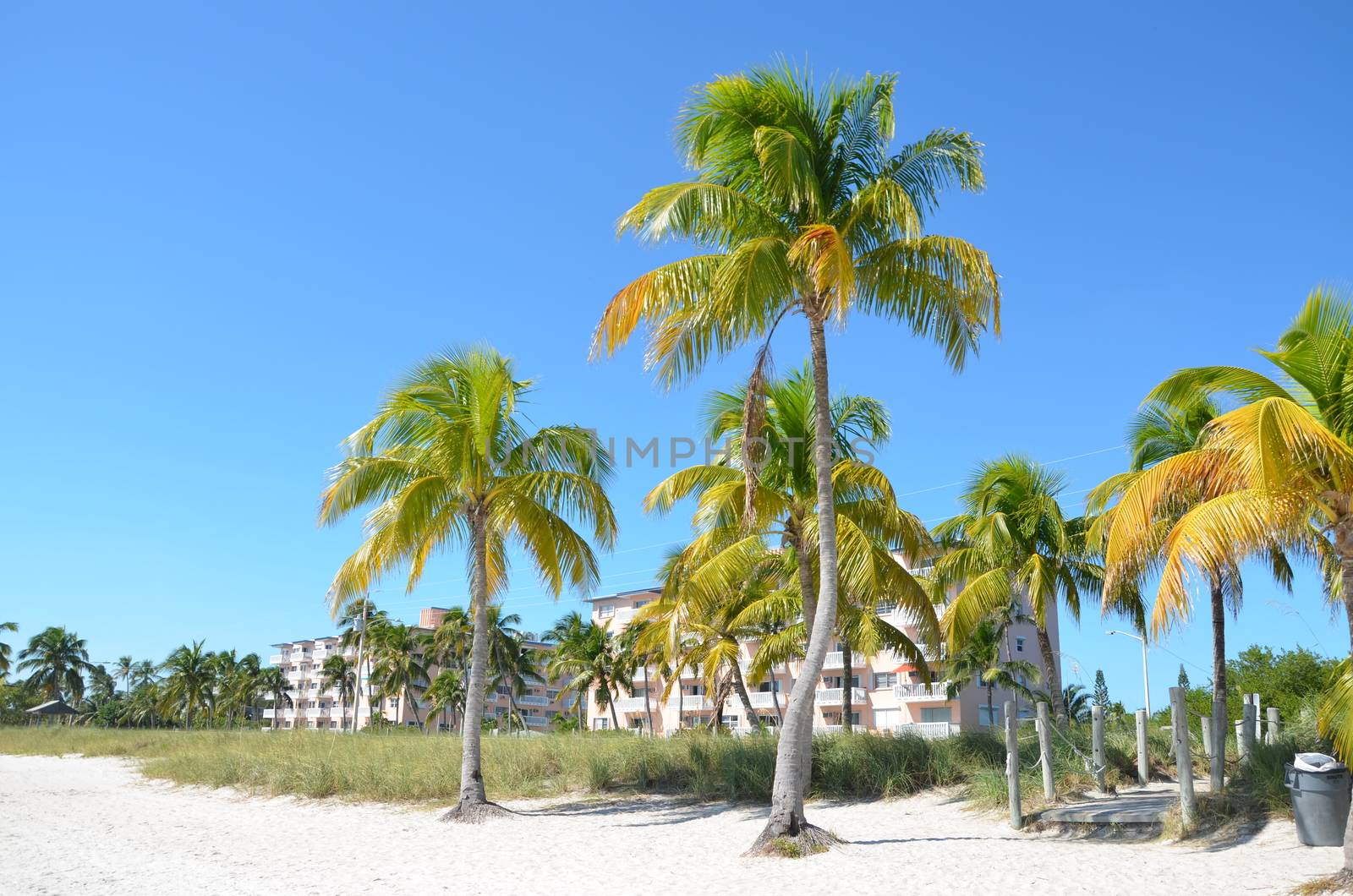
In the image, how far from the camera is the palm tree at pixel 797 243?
12.0 metres

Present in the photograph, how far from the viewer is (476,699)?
54.4 feet

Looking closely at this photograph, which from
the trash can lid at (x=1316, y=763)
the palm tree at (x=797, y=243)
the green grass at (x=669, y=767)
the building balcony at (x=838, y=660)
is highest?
the palm tree at (x=797, y=243)

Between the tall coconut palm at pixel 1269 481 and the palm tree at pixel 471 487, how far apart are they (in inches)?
385

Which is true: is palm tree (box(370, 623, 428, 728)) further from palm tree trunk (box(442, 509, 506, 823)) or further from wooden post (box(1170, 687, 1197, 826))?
wooden post (box(1170, 687, 1197, 826))

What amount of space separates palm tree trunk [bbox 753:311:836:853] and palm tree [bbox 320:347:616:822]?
5635mm

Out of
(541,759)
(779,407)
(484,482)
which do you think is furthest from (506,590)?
(779,407)

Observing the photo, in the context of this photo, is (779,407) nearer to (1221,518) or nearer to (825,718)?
(1221,518)

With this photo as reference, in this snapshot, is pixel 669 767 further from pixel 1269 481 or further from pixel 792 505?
pixel 1269 481

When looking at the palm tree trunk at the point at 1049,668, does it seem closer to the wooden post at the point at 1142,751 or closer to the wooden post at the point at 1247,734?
the wooden post at the point at 1142,751

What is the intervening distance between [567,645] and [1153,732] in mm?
42851

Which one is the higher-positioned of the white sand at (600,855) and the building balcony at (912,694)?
the white sand at (600,855)

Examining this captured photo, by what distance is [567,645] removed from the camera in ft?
189

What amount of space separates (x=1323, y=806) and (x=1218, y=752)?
2.20 m

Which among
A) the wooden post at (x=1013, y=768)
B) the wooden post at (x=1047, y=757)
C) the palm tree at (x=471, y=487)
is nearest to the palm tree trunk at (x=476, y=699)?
the palm tree at (x=471, y=487)
